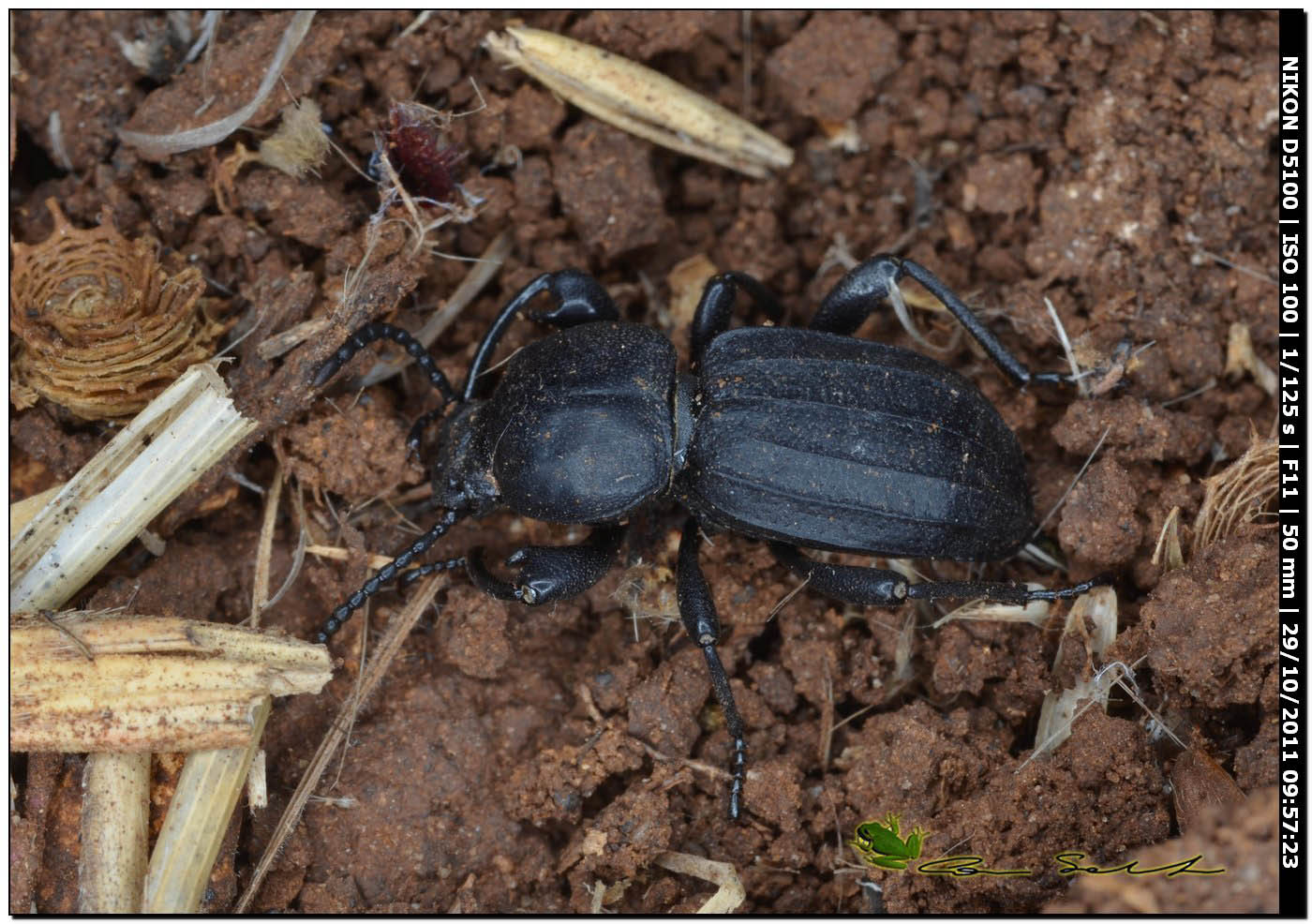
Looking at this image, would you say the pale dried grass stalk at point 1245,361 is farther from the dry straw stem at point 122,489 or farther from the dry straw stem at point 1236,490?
the dry straw stem at point 122,489


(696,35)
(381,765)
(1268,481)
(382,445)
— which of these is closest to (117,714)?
(381,765)

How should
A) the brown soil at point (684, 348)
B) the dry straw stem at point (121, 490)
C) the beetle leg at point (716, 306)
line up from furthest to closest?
the beetle leg at point (716, 306) → the dry straw stem at point (121, 490) → the brown soil at point (684, 348)

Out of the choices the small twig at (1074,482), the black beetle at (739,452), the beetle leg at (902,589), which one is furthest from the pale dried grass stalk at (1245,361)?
the beetle leg at (902,589)

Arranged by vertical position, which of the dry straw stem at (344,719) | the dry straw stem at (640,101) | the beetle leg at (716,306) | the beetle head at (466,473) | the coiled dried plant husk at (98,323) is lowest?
the dry straw stem at (344,719)

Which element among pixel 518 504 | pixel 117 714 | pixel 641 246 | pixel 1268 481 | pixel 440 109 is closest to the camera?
pixel 117 714

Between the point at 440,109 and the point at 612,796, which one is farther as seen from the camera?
the point at 440,109

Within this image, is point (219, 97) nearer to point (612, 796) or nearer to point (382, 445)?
point (382, 445)
